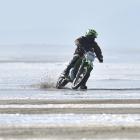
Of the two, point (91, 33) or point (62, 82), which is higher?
point (91, 33)

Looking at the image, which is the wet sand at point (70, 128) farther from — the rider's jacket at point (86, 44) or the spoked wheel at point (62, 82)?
the spoked wheel at point (62, 82)

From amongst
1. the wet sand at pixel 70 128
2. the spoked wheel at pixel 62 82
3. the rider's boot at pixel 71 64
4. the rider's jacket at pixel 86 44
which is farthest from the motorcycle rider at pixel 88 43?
the wet sand at pixel 70 128

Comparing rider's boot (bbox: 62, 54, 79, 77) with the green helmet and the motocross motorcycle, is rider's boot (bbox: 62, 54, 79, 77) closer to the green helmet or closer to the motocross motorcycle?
the motocross motorcycle

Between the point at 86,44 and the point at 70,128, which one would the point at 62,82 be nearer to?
the point at 86,44

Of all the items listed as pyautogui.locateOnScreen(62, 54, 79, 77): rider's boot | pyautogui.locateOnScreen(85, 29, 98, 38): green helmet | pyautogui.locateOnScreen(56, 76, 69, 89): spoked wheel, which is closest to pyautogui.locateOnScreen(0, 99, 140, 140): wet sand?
pyautogui.locateOnScreen(85, 29, 98, 38): green helmet

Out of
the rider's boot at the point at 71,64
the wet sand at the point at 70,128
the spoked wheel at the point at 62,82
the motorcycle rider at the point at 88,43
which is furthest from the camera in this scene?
the spoked wheel at the point at 62,82

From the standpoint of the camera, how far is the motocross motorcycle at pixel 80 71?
22453 millimetres

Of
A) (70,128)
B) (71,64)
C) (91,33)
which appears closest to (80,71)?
(71,64)

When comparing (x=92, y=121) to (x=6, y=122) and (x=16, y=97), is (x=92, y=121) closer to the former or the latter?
(x=6, y=122)

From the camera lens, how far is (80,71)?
22812 millimetres

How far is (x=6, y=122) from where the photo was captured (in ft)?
42.3

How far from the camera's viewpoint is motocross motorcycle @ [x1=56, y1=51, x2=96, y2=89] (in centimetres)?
2245

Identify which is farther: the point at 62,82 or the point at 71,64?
the point at 62,82

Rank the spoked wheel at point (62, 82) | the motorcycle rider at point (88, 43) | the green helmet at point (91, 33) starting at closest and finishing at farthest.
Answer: the green helmet at point (91, 33) < the motorcycle rider at point (88, 43) < the spoked wheel at point (62, 82)
